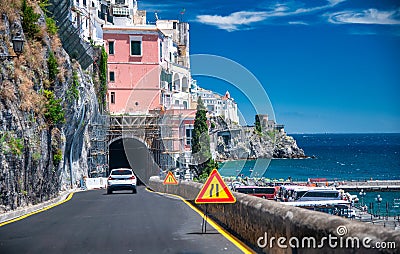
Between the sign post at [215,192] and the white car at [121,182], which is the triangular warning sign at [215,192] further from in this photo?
the white car at [121,182]

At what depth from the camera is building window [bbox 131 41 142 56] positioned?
78.7 m

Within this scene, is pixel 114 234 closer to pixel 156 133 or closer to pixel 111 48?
pixel 156 133

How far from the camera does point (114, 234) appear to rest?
16.0m

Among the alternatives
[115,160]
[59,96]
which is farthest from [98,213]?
[115,160]

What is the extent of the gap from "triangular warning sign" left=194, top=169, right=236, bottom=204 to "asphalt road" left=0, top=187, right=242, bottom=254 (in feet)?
2.90

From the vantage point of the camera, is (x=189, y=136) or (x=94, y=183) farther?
(x=189, y=136)

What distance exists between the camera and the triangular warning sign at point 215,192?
1570cm

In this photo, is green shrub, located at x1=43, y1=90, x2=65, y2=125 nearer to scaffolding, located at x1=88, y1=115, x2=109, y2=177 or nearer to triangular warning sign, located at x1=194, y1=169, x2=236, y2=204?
triangular warning sign, located at x1=194, y1=169, x2=236, y2=204

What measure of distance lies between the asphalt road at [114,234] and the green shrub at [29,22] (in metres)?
13.9

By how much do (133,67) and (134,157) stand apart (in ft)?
37.0

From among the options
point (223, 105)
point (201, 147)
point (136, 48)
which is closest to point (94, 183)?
point (201, 147)

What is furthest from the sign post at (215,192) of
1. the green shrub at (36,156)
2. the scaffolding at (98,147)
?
the scaffolding at (98,147)

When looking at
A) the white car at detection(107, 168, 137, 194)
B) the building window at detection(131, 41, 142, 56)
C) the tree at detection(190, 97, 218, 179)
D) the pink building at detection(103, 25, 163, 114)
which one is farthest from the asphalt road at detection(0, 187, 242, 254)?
the building window at detection(131, 41, 142, 56)

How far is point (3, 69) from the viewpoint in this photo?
2569 centimetres
